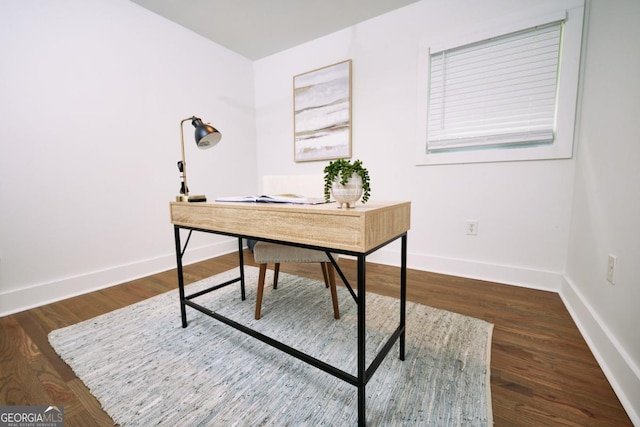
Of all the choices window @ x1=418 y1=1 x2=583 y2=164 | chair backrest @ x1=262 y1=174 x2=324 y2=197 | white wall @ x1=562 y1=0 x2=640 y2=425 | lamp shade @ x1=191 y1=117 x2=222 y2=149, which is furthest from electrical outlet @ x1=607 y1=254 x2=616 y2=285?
lamp shade @ x1=191 y1=117 x2=222 y2=149

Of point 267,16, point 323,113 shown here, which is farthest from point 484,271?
point 267,16

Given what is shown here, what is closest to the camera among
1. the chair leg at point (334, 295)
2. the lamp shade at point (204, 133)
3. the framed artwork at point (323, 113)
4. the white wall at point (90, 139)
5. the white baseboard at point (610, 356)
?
the white baseboard at point (610, 356)

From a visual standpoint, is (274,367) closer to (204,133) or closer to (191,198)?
(191,198)

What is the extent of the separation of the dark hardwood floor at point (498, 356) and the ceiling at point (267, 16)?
2457 millimetres

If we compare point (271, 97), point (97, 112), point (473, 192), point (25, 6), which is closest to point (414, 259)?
point (473, 192)

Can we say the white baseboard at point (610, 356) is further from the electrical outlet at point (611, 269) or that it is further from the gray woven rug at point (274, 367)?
the gray woven rug at point (274, 367)

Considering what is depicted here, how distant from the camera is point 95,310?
5.88ft

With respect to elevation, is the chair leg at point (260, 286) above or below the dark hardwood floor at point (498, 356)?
above

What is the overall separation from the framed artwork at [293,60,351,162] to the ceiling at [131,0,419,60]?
0.38 m

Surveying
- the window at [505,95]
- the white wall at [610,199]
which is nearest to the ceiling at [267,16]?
the window at [505,95]

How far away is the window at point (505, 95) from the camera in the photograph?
1821mm

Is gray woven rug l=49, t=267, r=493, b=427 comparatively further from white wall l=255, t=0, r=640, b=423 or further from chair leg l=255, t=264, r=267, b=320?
white wall l=255, t=0, r=640, b=423

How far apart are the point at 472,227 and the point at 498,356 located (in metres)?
1.21

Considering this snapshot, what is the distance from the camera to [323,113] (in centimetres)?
288
